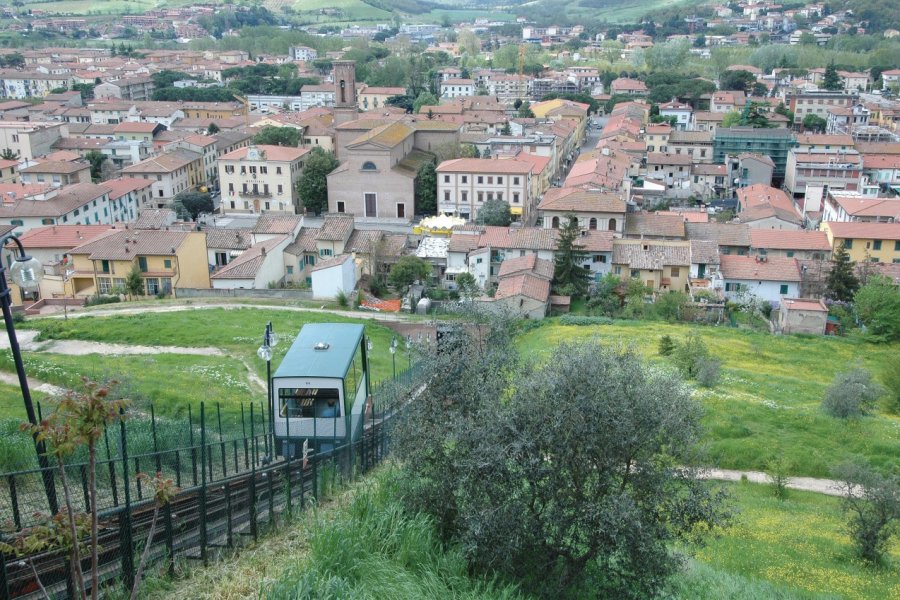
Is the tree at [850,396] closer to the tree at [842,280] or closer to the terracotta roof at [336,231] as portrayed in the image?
the tree at [842,280]

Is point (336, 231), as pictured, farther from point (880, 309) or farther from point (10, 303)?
point (10, 303)

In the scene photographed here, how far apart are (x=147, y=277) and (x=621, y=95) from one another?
79.9 metres

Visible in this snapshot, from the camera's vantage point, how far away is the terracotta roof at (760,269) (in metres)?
36.4

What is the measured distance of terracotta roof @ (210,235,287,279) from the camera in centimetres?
3459

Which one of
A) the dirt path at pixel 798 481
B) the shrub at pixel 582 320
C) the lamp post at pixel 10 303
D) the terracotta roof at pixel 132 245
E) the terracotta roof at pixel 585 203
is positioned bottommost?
the dirt path at pixel 798 481

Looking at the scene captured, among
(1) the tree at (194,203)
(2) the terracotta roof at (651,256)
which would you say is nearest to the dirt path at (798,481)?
(2) the terracotta roof at (651,256)

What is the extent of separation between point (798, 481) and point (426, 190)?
1400 inches

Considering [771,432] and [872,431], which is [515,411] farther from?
[872,431]

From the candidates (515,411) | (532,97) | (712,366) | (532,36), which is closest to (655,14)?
(532,36)

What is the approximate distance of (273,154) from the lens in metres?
54.3

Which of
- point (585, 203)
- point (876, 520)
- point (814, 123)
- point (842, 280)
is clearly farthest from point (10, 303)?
point (814, 123)

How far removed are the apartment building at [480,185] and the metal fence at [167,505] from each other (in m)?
37.9

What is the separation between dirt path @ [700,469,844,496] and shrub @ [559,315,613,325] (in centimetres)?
1281

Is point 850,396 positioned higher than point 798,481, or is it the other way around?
point 850,396
